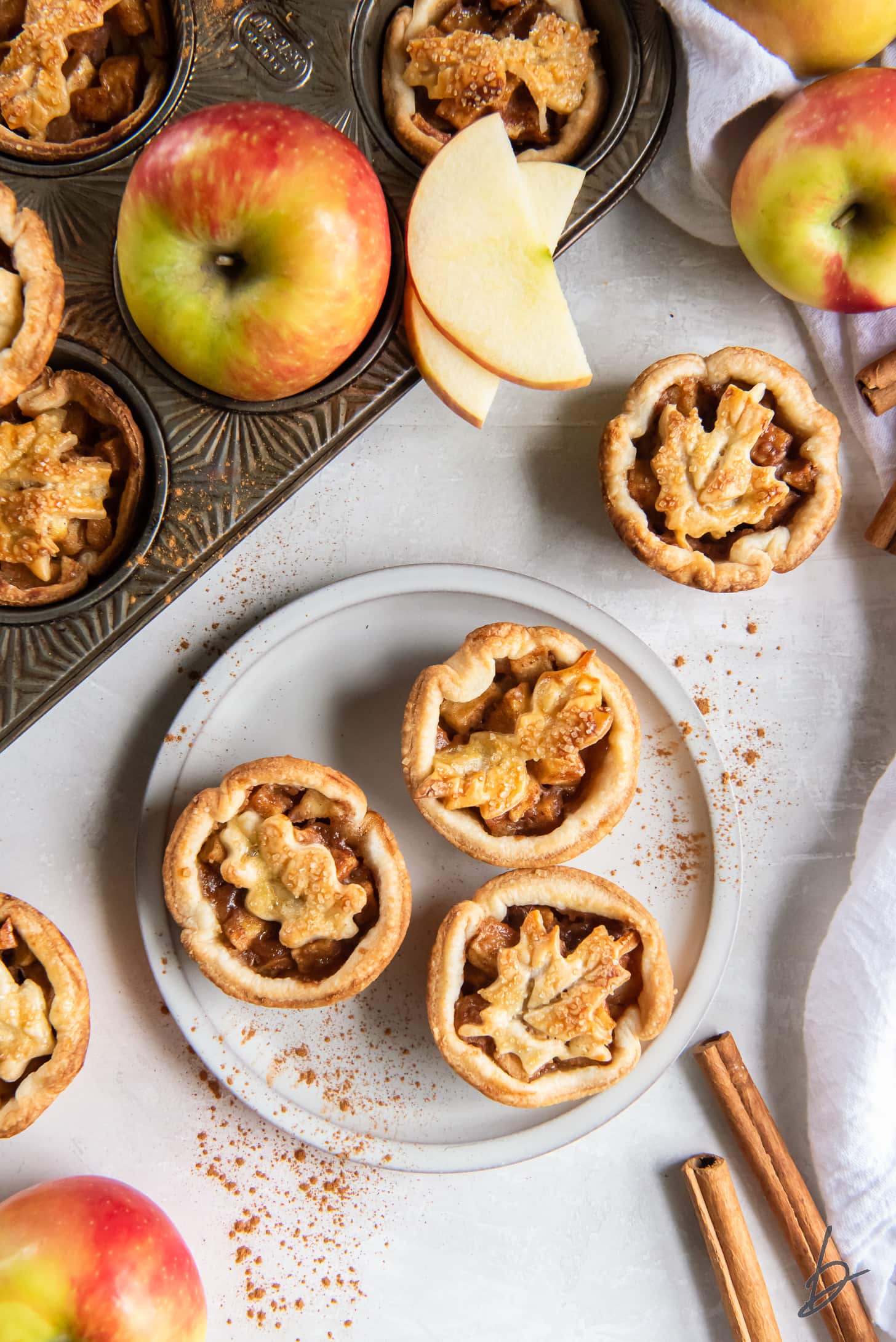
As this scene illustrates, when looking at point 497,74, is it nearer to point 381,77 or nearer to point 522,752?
point 381,77

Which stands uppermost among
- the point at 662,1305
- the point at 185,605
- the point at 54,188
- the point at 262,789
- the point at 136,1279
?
the point at 54,188

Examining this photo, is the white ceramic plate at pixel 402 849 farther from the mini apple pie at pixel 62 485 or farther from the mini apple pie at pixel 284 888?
the mini apple pie at pixel 62 485

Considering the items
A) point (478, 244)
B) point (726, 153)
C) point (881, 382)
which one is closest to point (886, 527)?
point (881, 382)

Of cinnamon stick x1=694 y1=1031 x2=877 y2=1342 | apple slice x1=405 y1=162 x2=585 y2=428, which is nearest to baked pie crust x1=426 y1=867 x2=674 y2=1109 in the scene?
cinnamon stick x1=694 y1=1031 x2=877 y2=1342

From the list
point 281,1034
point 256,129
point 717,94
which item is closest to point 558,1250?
point 281,1034

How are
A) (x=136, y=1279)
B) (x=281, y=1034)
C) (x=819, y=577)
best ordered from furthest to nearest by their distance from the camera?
(x=819, y=577) → (x=281, y=1034) → (x=136, y=1279)

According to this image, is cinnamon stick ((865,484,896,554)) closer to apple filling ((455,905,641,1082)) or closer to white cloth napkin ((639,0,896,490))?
white cloth napkin ((639,0,896,490))

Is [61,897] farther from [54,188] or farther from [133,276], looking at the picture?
[54,188]
